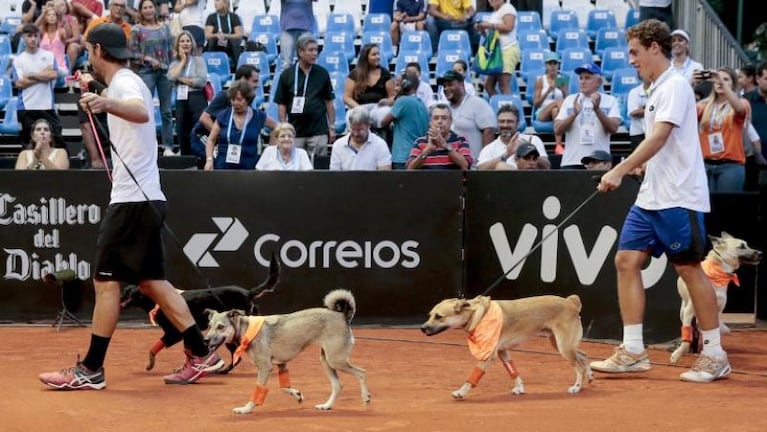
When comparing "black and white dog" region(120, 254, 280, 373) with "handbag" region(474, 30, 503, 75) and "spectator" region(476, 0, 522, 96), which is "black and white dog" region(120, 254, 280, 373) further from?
"spectator" region(476, 0, 522, 96)

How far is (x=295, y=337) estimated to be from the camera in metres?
7.91

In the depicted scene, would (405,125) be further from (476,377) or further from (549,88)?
(476,377)

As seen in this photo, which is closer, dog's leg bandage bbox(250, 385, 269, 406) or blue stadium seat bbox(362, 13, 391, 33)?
dog's leg bandage bbox(250, 385, 269, 406)

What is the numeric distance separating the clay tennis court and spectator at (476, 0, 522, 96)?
6884 millimetres

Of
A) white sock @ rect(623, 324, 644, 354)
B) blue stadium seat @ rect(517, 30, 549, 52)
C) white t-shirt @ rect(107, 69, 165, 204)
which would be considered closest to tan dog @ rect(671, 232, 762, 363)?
white sock @ rect(623, 324, 644, 354)

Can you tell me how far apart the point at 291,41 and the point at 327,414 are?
382 inches

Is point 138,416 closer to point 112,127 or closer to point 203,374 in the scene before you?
point 203,374

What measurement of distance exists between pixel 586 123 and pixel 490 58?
3511 millimetres

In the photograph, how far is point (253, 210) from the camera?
37.9 feet

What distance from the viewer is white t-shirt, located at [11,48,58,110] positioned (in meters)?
15.6

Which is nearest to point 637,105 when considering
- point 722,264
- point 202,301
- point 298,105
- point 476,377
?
point 298,105

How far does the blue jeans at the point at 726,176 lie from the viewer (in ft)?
41.2

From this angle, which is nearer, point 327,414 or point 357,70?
point 327,414

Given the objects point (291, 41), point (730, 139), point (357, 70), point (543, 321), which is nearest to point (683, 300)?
point (543, 321)
